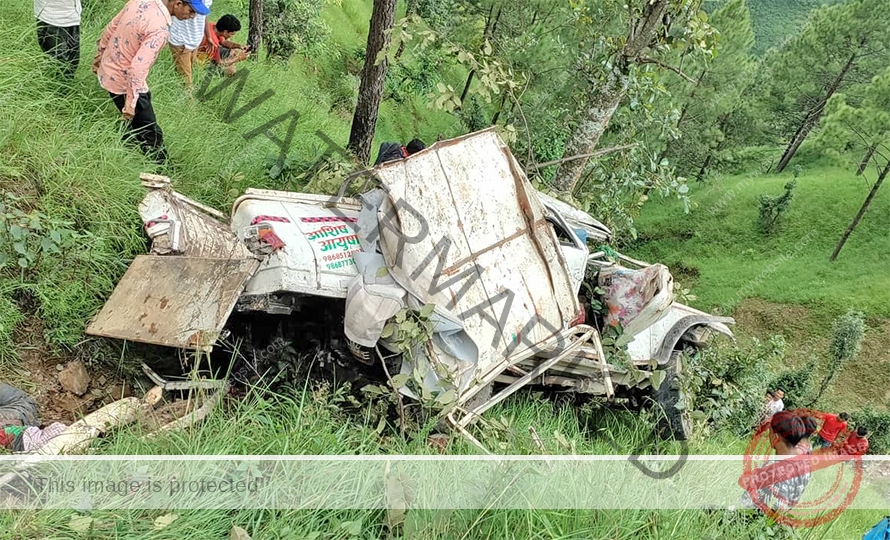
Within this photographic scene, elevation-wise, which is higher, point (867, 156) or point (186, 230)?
point (186, 230)

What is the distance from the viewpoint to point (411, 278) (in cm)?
343

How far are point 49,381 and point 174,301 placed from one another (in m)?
0.81

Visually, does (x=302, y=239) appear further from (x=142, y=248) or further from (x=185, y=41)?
(x=185, y=41)

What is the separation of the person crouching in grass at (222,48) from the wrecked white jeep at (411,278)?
2813 mm

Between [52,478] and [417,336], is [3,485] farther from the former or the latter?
[417,336]

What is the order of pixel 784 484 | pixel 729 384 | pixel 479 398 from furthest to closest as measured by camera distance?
pixel 729 384 → pixel 784 484 → pixel 479 398

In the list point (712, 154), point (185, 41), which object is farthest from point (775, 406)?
point (712, 154)

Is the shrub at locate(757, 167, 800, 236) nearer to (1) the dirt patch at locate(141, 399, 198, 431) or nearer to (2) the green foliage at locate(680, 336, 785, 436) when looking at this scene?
(2) the green foliage at locate(680, 336, 785, 436)

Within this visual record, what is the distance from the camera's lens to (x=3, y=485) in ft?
7.89

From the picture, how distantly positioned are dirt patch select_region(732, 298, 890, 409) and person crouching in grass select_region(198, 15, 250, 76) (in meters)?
14.5

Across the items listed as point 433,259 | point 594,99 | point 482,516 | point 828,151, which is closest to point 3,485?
point 482,516

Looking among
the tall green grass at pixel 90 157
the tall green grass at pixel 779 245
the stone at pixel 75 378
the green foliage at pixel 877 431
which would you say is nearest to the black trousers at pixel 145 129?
the tall green grass at pixel 90 157

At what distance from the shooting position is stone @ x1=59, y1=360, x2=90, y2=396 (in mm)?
3322

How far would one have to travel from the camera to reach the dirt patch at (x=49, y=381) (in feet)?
10.5
